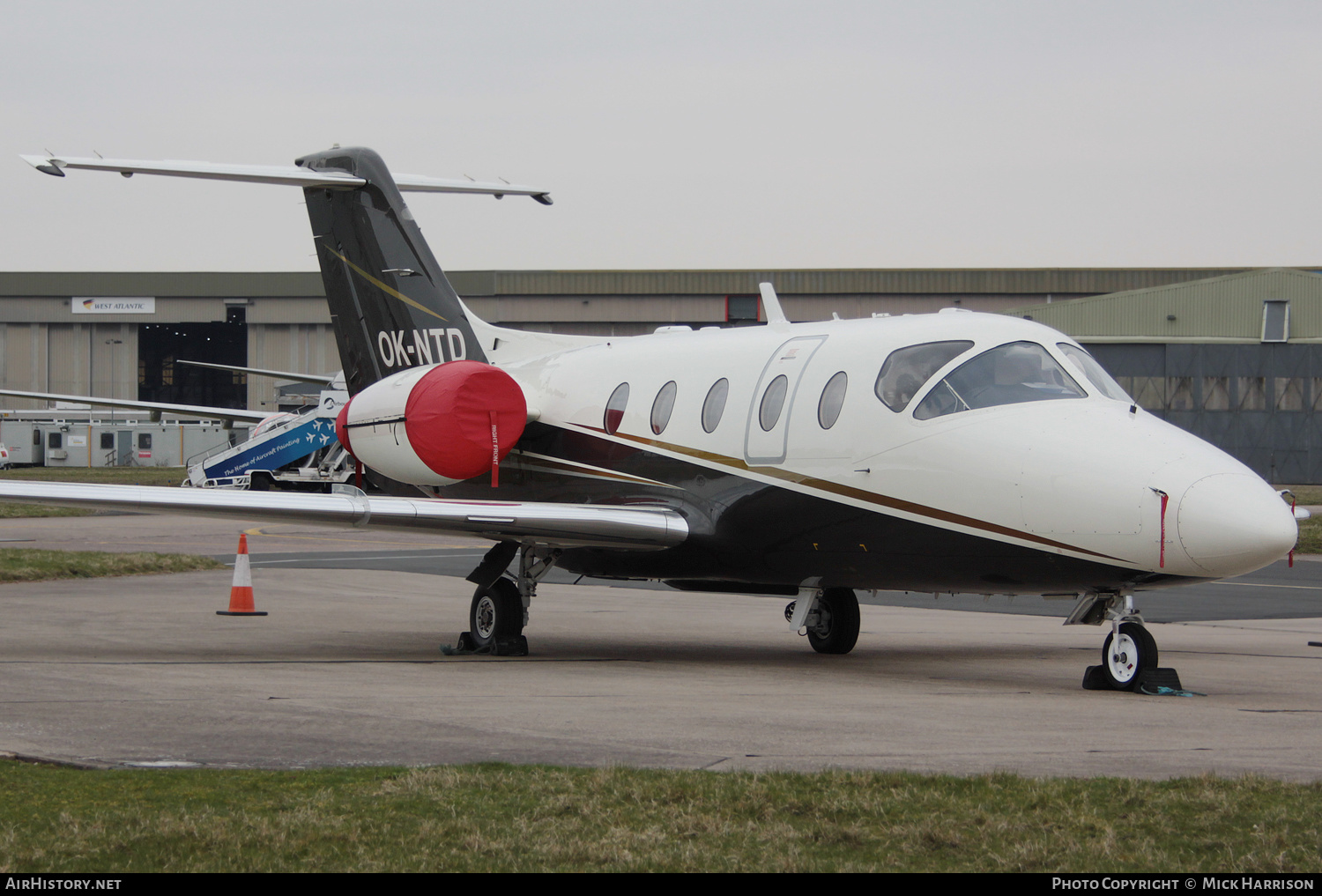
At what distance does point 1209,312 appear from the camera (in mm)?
52656

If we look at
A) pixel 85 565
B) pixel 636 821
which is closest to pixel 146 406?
pixel 85 565

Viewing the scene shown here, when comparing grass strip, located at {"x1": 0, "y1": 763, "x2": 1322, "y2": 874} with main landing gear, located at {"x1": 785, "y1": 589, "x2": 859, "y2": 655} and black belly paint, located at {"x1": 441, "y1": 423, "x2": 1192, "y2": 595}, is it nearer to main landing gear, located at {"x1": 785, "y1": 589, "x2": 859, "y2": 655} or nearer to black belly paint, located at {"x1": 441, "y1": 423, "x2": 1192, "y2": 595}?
black belly paint, located at {"x1": 441, "y1": 423, "x2": 1192, "y2": 595}

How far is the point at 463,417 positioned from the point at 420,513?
205 cm

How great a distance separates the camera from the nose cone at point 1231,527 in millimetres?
9750

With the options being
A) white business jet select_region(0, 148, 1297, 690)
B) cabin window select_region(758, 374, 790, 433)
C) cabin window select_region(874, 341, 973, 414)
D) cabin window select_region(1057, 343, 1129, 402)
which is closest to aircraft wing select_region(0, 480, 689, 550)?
white business jet select_region(0, 148, 1297, 690)

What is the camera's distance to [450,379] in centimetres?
1434

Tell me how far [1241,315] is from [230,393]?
63691mm

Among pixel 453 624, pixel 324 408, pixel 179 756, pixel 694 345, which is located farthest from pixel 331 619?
pixel 324 408

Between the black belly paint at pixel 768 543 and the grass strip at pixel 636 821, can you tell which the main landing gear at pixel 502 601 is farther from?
the grass strip at pixel 636 821

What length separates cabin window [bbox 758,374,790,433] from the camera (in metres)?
12.6

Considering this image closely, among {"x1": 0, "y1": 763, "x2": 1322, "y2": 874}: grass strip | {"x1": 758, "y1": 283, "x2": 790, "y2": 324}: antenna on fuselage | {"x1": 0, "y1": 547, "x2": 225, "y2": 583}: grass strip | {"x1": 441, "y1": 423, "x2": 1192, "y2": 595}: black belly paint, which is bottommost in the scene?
{"x1": 0, "y1": 547, "x2": 225, "y2": 583}: grass strip

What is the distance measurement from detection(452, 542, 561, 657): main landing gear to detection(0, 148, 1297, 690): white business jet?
0.08ft

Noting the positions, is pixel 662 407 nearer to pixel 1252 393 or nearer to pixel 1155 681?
pixel 1155 681

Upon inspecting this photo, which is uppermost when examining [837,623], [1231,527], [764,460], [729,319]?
[729,319]
